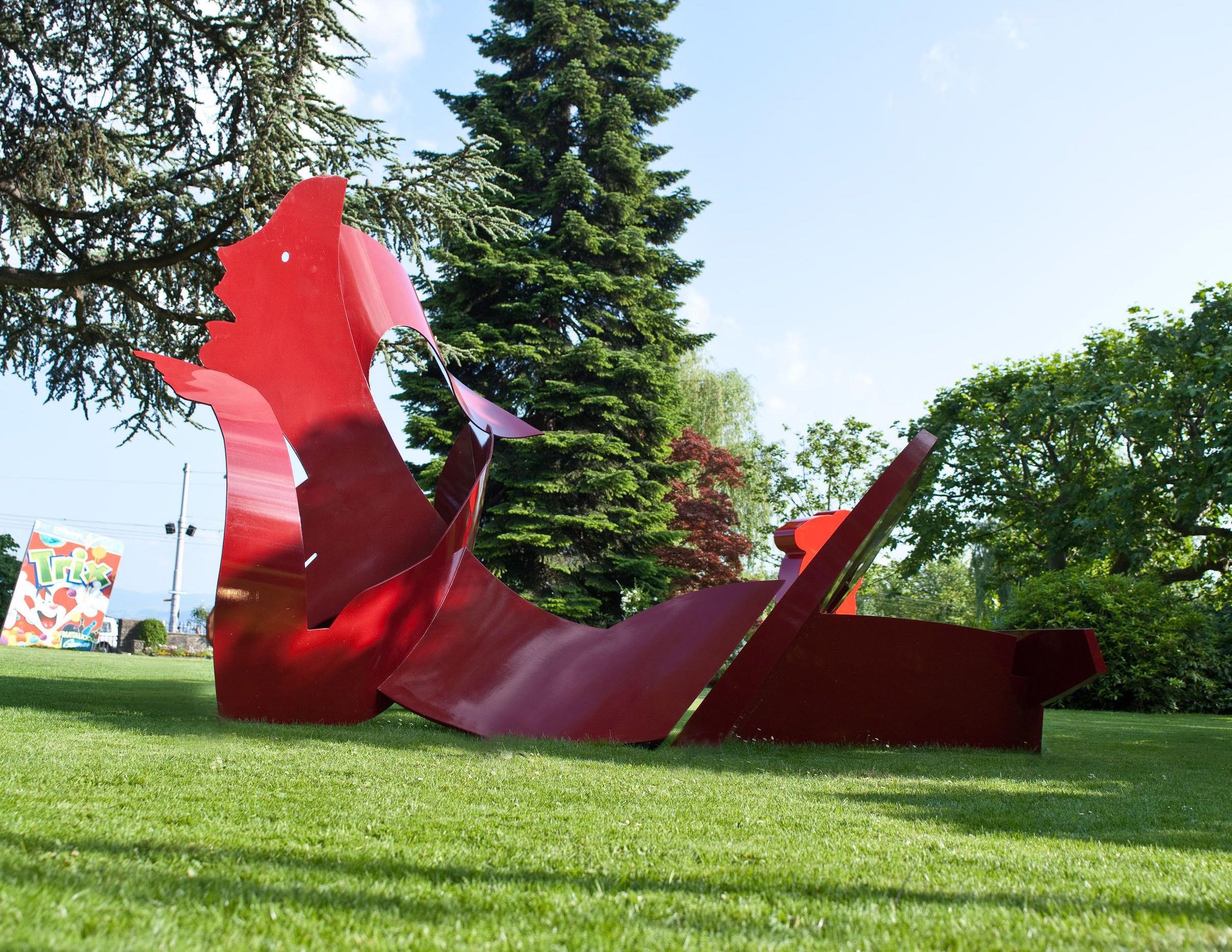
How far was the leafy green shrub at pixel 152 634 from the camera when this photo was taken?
3419 centimetres

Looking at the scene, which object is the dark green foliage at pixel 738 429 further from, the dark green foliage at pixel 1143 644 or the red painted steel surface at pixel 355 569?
→ the red painted steel surface at pixel 355 569

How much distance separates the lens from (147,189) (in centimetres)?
1197

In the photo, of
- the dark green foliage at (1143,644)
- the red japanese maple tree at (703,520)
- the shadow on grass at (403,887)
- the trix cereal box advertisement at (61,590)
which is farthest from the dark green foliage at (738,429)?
the shadow on grass at (403,887)

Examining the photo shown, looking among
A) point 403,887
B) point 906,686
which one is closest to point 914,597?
point 906,686

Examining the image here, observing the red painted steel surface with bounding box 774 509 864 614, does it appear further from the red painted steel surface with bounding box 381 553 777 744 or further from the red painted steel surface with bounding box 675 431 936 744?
the red painted steel surface with bounding box 675 431 936 744

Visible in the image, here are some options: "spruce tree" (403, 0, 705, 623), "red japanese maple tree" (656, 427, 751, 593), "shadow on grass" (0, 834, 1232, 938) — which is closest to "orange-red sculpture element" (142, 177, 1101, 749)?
"shadow on grass" (0, 834, 1232, 938)

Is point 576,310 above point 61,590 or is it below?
above

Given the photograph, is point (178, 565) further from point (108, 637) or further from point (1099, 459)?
point (1099, 459)

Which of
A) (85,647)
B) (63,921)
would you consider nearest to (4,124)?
(63,921)

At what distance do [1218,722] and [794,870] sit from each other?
43.2ft

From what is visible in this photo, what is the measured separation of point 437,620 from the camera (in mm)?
7910

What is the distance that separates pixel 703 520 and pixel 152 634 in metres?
21.5

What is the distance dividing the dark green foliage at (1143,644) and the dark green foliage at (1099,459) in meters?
0.89

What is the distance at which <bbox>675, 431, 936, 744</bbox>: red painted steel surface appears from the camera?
663 centimetres
